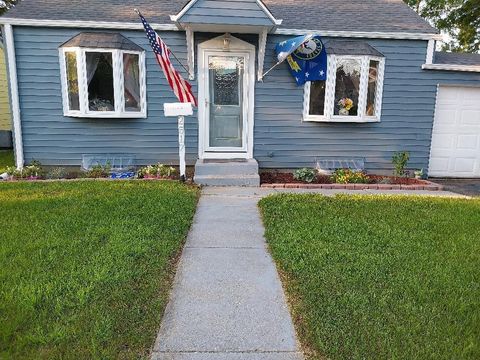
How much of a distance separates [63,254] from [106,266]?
1.85 feet

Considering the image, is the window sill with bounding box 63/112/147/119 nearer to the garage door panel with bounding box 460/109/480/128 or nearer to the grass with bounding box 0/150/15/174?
the grass with bounding box 0/150/15/174

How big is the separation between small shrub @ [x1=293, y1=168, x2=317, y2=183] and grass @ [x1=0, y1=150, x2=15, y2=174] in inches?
241

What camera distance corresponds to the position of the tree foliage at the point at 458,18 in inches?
730

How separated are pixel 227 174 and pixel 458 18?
18165 mm

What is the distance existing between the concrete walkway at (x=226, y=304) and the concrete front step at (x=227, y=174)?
2.26m

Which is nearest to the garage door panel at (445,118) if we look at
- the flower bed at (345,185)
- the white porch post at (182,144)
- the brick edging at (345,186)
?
the flower bed at (345,185)

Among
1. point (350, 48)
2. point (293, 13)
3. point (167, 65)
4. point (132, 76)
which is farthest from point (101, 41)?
point (350, 48)

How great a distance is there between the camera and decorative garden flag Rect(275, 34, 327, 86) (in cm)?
721

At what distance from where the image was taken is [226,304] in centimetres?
289

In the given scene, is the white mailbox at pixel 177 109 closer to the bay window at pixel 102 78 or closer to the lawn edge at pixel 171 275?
the bay window at pixel 102 78

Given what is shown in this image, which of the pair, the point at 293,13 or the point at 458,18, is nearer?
the point at 293,13

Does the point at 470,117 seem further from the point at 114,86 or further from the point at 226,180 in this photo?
the point at 114,86

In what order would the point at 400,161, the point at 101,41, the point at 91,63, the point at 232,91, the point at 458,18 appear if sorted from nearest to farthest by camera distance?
the point at 101,41 → the point at 91,63 → the point at 400,161 → the point at 232,91 → the point at 458,18

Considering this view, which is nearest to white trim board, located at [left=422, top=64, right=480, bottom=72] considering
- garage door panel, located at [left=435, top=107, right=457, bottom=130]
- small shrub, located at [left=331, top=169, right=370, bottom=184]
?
garage door panel, located at [left=435, top=107, right=457, bottom=130]
